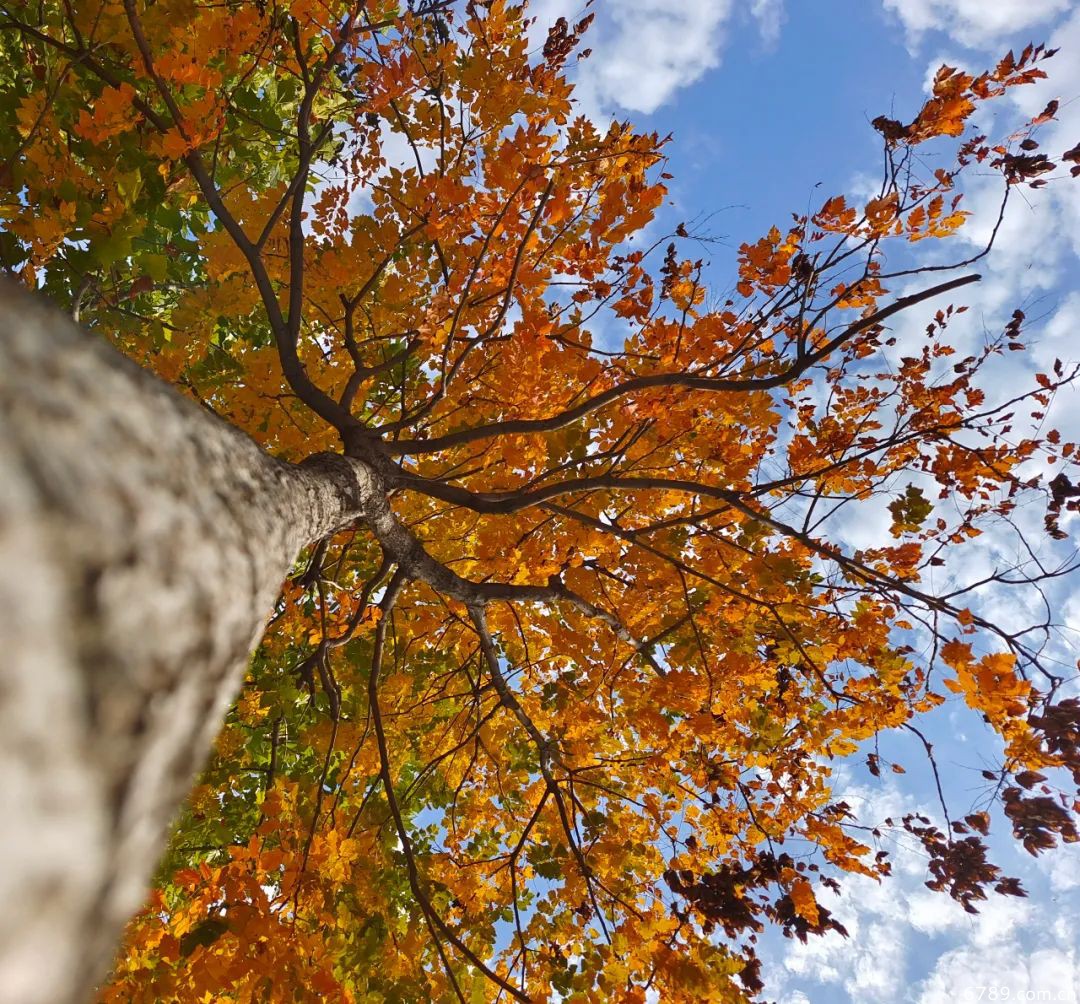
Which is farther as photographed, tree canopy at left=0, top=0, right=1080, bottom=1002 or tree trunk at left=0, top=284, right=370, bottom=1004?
tree canopy at left=0, top=0, right=1080, bottom=1002

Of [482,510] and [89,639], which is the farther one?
[482,510]

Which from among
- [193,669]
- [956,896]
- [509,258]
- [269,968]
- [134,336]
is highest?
[134,336]

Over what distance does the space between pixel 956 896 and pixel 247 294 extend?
5.33 metres

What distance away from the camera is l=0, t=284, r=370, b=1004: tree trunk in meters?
0.35

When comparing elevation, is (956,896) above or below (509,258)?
below

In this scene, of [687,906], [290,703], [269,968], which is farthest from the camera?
[290,703]

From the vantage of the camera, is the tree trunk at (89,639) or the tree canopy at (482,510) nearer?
the tree trunk at (89,639)

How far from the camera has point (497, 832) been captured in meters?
5.44

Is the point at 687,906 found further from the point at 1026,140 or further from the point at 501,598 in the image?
the point at 1026,140

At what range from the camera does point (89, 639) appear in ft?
1.41

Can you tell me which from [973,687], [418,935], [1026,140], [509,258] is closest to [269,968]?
[418,935]

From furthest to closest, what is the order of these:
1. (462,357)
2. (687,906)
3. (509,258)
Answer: (509,258) < (687,906) < (462,357)

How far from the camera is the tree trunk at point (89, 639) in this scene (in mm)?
353

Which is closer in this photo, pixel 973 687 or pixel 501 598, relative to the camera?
pixel 973 687
